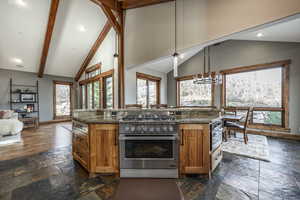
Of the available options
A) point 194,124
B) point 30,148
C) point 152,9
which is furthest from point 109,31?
point 194,124

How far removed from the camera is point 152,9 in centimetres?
400

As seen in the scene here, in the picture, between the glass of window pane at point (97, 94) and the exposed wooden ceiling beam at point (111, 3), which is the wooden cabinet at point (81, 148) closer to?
the exposed wooden ceiling beam at point (111, 3)

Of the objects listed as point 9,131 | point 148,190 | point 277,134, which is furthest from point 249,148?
point 9,131

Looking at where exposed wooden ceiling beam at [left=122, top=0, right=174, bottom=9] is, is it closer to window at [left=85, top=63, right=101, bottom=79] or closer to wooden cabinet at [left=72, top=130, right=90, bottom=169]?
window at [left=85, top=63, right=101, bottom=79]

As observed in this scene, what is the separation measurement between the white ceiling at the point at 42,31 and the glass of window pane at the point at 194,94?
4.61 metres

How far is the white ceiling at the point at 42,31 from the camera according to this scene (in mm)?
4219

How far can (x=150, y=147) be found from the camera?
202 centimetres

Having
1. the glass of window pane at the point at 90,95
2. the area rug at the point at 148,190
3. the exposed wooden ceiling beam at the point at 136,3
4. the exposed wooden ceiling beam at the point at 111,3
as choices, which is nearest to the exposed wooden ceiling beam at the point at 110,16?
the exposed wooden ceiling beam at the point at 111,3

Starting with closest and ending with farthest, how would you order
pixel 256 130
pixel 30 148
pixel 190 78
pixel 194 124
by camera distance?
pixel 194 124, pixel 30 148, pixel 256 130, pixel 190 78

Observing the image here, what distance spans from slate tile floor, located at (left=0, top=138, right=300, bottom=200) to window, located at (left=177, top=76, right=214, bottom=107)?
Answer: 3.53m

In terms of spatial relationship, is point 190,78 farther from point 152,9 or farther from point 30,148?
point 30,148

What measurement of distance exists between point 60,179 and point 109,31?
5.24m

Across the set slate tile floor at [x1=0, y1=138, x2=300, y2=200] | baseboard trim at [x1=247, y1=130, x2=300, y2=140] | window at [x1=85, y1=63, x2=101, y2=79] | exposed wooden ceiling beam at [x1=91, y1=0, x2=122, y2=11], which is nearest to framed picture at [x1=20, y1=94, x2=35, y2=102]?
window at [x1=85, y1=63, x2=101, y2=79]

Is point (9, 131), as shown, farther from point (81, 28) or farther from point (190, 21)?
point (190, 21)
